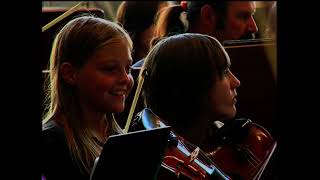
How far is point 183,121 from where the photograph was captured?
1.40 meters

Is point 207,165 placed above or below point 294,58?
below

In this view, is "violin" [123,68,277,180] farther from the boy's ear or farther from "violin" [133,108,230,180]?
the boy's ear

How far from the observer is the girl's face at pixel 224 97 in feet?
4.52

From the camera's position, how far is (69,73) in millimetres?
1269

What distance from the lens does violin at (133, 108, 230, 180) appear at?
111 centimetres

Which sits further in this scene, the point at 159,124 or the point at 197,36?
the point at 197,36

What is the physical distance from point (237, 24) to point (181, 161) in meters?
0.87

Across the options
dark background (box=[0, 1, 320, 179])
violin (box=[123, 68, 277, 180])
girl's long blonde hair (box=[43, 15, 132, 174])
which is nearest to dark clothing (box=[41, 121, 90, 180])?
girl's long blonde hair (box=[43, 15, 132, 174])

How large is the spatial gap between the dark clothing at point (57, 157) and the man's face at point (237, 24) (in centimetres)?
81

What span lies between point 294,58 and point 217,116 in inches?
9.9

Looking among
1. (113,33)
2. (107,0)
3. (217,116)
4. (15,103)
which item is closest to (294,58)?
(217,116)

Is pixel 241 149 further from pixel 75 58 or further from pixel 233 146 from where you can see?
pixel 75 58

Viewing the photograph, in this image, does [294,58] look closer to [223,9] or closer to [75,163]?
[75,163]

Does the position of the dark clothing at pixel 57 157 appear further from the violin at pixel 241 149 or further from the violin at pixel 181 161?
the violin at pixel 241 149
